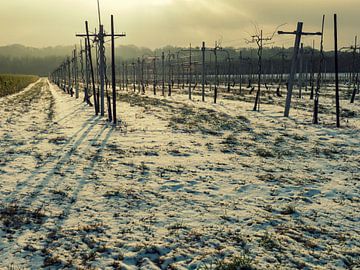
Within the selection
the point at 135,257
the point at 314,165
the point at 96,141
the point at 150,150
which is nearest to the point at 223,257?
the point at 135,257

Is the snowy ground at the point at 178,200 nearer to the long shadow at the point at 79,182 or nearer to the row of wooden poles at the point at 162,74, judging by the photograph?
the long shadow at the point at 79,182

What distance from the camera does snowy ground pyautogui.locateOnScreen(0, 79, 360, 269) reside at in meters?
4.95

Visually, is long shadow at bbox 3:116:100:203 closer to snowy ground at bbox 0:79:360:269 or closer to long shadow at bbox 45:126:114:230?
snowy ground at bbox 0:79:360:269

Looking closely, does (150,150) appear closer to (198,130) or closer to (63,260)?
(198,130)

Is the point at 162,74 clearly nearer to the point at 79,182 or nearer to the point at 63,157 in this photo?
the point at 63,157

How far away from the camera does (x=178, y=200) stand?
22.9ft

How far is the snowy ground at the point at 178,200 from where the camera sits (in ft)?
16.2

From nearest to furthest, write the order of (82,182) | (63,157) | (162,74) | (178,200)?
(178,200) < (82,182) < (63,157) < (162,74)

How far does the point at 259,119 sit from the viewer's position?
1805 centimetres

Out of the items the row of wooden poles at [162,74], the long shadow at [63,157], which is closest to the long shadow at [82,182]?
the long shadow at [63,157]

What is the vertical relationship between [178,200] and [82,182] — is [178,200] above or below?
below

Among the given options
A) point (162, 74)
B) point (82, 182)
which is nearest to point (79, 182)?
point (82, 182)

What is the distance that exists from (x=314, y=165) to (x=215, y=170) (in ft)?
9.73

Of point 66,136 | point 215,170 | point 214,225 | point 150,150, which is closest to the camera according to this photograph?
point 214,225
